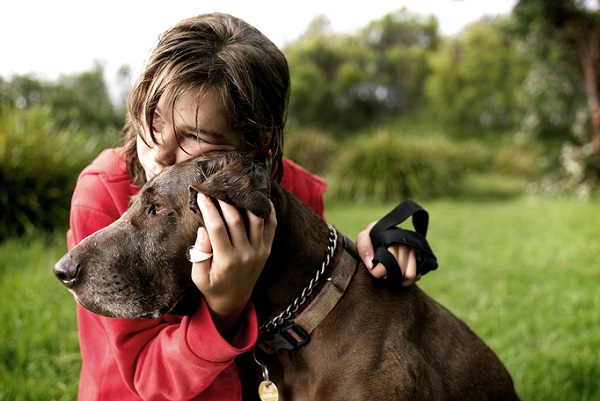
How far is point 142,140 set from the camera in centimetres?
236

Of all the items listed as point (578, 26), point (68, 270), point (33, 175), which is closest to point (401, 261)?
point (68, 270)

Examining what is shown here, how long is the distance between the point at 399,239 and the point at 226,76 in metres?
0.97

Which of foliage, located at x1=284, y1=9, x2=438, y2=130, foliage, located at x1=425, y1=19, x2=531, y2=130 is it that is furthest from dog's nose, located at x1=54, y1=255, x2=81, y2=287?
foliage, located at x1=425, y1=19, x2=531, y2=130

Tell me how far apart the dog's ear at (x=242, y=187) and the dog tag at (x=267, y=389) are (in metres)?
0.74

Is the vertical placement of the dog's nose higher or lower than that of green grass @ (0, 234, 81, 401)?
higher

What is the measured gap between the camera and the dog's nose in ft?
6.77

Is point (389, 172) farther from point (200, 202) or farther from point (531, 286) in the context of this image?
point (200, 202)

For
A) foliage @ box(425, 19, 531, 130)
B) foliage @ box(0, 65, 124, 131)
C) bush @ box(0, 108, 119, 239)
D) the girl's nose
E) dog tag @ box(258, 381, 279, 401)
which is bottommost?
foliage @ box(425, 19, 531, 130)

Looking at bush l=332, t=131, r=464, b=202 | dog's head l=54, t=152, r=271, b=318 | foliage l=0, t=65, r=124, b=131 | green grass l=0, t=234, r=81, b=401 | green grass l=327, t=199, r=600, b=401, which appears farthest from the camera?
bush l=332, t=131, r=464, b=202

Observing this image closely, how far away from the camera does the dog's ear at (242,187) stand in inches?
72.5

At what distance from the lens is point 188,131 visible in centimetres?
223

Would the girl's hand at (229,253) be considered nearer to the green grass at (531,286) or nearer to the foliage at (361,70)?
the green grass at (531,286)

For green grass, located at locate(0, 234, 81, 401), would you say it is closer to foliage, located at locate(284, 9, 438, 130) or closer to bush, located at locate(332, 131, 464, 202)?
bush, located at locate(332, 131, 464, 202)

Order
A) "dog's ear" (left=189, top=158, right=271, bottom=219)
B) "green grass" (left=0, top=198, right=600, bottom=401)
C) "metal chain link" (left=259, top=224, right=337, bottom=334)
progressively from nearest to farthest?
"dog's ear" (left=189, top=158, right=271, bottom=219) → "metal chain link" (left=259, top=224, right=337, bottom=334) → "green grass" (left=0, top=198, right=600, bottom=401)
